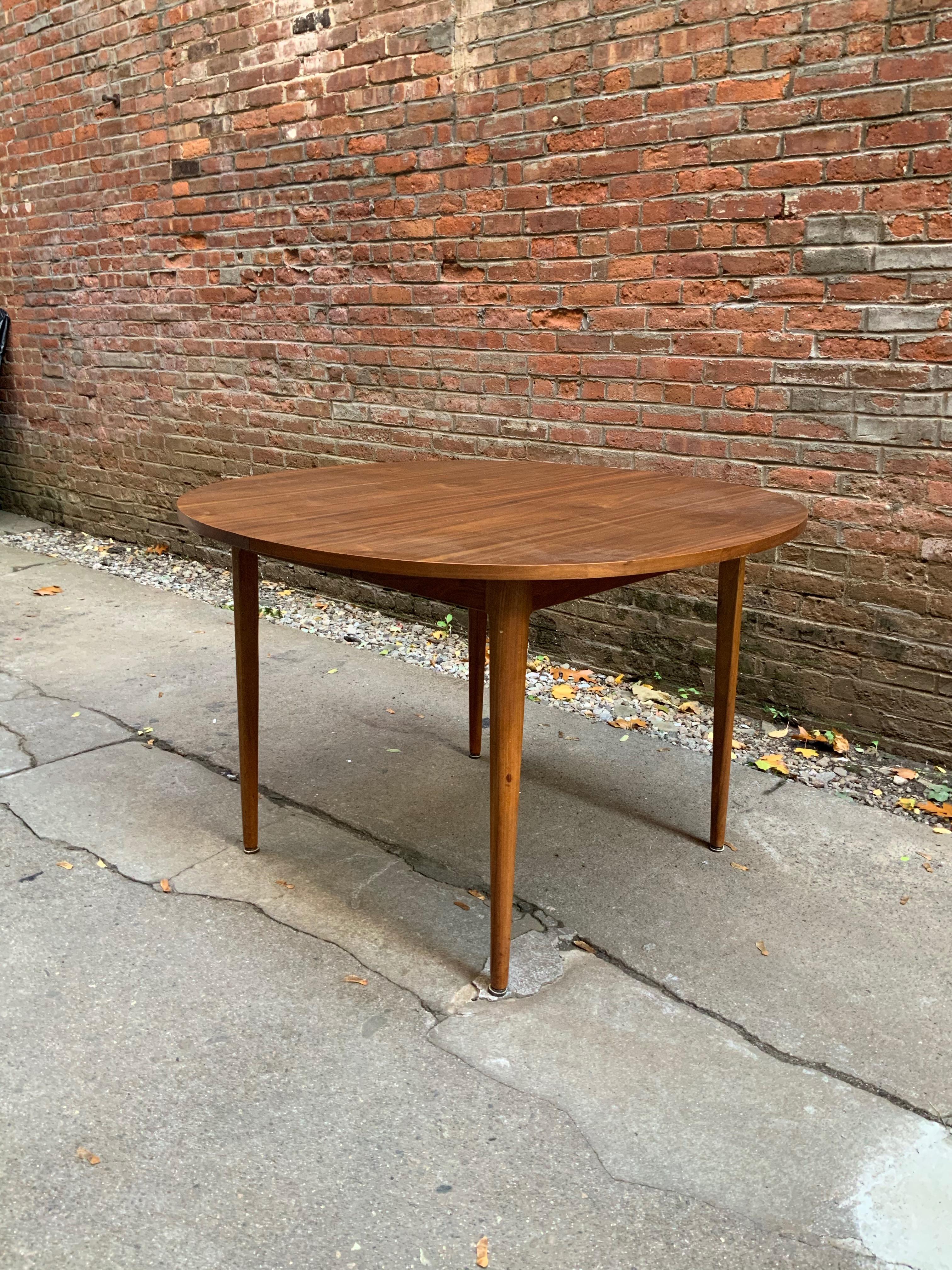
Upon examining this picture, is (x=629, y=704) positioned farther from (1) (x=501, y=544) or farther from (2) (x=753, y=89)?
(2) (x=753, y=89)

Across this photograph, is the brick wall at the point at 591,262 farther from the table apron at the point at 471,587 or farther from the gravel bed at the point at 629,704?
the table apron at the point at 471,587

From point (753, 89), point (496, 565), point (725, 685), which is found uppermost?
point (753, 89)

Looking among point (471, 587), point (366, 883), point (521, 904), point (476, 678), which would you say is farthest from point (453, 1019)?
point (476, 678)

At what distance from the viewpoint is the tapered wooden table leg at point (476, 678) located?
2.59 metres

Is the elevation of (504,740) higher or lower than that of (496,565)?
lower

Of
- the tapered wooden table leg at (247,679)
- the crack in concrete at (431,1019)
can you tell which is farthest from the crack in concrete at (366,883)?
the tapered wooden table leg at (247,679)

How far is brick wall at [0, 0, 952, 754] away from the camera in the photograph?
2588mm

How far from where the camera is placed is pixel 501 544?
1.67 meters

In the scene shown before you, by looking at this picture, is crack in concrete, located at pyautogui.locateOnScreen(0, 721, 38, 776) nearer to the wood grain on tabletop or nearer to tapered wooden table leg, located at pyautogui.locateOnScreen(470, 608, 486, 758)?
the wood grain on tabletop

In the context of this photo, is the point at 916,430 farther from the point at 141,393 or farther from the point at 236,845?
the point at 141,393

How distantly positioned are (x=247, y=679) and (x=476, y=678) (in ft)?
2.39

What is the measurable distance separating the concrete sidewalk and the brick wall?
0.64 metres

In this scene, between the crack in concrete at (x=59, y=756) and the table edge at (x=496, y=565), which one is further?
the crack in concrete at (x=59, y=756)

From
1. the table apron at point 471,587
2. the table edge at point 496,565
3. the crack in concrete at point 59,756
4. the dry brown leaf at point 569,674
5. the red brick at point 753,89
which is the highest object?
the red brick at point 753,89
